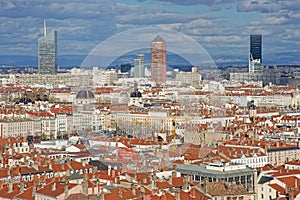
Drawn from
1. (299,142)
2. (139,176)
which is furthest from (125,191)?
(299,142)

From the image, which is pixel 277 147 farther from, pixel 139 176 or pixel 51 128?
pixel 51 128

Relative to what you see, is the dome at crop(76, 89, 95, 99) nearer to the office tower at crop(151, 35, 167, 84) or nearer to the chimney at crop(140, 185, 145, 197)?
the office tower at crop(151, 35, 167, 84)

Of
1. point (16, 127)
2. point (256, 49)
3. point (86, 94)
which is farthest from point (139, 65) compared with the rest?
point (256, 49)

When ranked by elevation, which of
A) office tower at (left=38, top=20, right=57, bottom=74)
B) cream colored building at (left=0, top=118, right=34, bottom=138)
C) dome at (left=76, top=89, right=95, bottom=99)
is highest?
office tower at (left=38, top=20, right=57, bottom=74)

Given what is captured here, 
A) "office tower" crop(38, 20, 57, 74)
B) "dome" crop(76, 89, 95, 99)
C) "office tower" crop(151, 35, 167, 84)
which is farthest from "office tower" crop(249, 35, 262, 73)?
"office tower" crop(151, 35, 167, 84)

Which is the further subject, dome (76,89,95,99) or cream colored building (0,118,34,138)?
cream colored building (0,118,34,138)

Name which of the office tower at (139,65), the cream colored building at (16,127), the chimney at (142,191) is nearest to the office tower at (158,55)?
the office tower at (139,65)

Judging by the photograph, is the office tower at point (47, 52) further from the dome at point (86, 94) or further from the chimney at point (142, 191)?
the chimney at point (142, 191)
